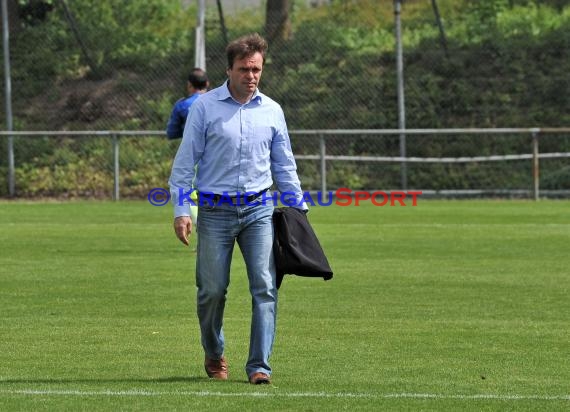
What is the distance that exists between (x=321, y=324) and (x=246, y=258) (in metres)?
2.83

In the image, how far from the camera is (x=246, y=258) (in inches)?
322

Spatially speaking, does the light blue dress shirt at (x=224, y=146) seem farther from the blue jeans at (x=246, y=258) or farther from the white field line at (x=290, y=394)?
the white field line at (x=290, y=394)

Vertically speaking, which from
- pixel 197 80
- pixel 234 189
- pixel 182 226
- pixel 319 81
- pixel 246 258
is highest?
pixel 319 81

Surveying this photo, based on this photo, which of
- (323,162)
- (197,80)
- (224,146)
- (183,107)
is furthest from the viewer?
(323,162)

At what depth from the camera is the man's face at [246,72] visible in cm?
798

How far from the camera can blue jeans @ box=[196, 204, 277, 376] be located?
8.07m

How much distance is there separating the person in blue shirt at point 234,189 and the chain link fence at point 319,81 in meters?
18.1

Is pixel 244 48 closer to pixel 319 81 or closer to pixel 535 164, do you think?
pixel 535 164

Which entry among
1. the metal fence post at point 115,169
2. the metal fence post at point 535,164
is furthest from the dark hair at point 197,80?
the metal fence post at point 115,169

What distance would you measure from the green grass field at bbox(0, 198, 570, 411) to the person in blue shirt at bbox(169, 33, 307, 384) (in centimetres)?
45

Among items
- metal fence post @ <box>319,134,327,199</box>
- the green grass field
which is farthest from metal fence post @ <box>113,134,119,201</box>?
the green grass field

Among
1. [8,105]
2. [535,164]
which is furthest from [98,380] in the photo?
[8,105]

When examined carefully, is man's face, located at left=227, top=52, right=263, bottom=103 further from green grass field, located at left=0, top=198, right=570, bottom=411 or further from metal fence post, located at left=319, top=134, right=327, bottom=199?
metal fence post, located at left=319, top=134, right=327, bottom=199

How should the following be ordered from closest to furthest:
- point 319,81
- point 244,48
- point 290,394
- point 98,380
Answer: point 290,394
point 244,48
point 98,380
point 319,81
